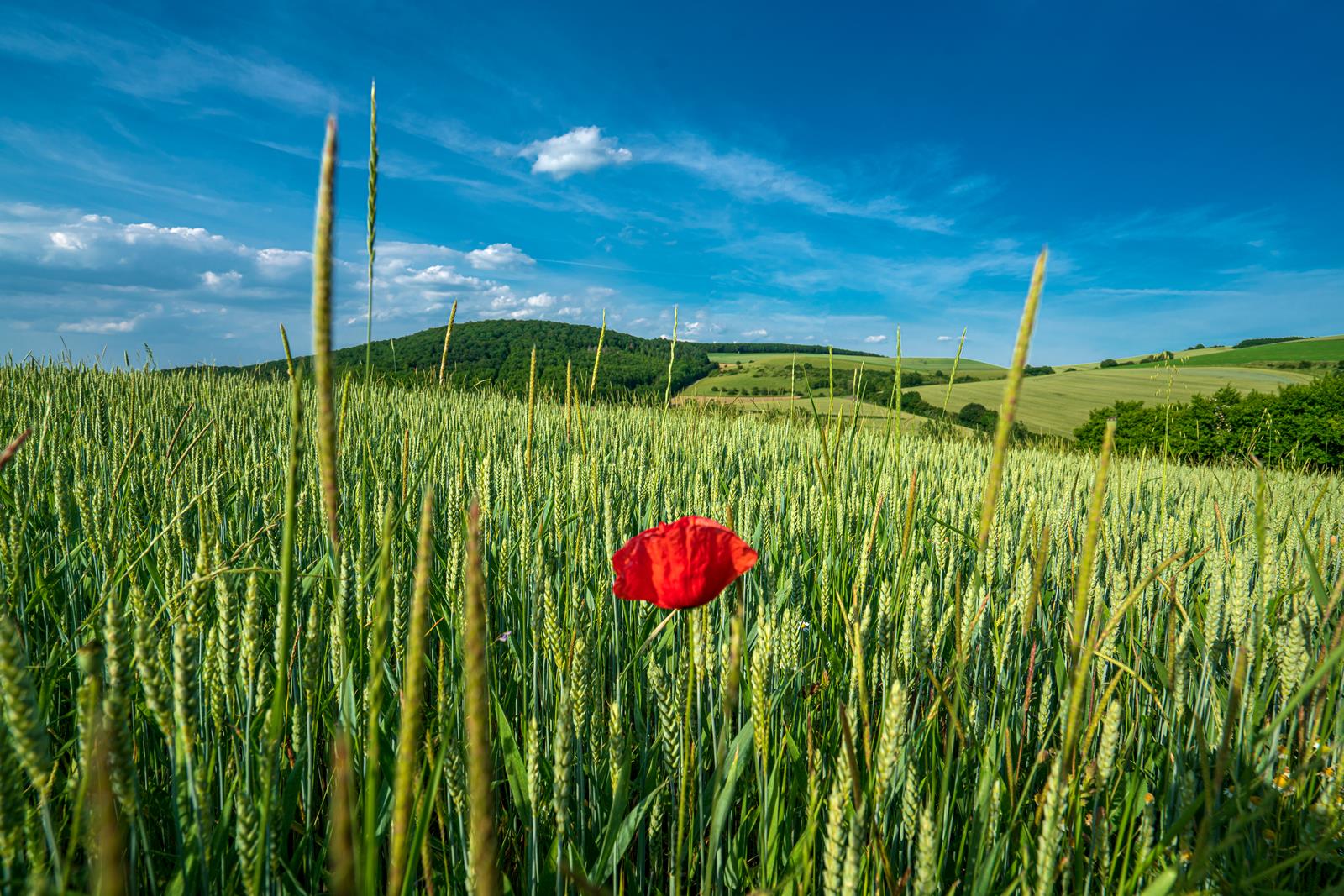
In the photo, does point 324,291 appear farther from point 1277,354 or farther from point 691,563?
point 1277,354

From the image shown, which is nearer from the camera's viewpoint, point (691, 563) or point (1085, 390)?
point (691, 563)

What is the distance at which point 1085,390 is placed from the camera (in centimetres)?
2597

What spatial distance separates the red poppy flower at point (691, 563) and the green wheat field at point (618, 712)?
0.06 m

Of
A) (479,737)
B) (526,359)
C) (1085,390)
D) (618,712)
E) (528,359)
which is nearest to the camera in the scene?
(479,737)

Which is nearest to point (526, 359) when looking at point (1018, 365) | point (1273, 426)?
point (1018, 365)

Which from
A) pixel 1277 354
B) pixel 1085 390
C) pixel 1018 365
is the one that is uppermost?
pixel 1277 354

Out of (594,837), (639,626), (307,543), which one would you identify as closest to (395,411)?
(307,543)

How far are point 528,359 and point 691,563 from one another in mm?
3218

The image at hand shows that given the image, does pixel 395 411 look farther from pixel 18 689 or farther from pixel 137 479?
pixel 18 689

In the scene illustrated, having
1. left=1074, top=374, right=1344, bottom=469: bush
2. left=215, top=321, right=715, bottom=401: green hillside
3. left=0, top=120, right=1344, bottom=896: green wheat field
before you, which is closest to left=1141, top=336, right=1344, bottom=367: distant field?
left=1074, top=374, right=1344, bottom=469: bush

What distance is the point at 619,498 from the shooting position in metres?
2.63

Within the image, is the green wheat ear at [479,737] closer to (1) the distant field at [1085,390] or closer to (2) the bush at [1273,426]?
(2) the bush at [1273,426]

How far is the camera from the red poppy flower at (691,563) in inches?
32.4

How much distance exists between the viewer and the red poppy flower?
82cm
